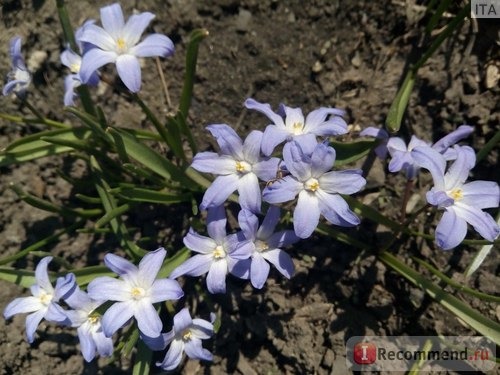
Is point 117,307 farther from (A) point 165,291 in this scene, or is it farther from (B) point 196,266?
(B) point 196,266

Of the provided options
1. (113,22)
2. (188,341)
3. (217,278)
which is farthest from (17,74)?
(188,341)

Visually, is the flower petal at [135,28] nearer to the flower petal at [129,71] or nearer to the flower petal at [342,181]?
the flower petal at [129,71]

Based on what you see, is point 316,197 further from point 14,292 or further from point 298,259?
point 14,292

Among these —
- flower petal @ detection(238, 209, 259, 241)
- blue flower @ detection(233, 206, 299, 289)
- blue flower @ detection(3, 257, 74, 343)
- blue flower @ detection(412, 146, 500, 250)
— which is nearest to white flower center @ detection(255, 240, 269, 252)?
blue flower @ detection(233, 206, 299, 289)

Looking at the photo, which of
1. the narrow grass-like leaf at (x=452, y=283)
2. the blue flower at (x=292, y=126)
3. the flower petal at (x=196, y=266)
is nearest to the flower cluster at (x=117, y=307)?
the flower petal at (x=196, y=266)

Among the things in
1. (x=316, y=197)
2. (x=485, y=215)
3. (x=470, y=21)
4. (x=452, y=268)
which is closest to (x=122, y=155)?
(x=316, y=197)

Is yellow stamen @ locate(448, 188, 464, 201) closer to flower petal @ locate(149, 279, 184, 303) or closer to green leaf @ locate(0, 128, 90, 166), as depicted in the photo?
flower petal @ locate(149, 279, 184, 303)
